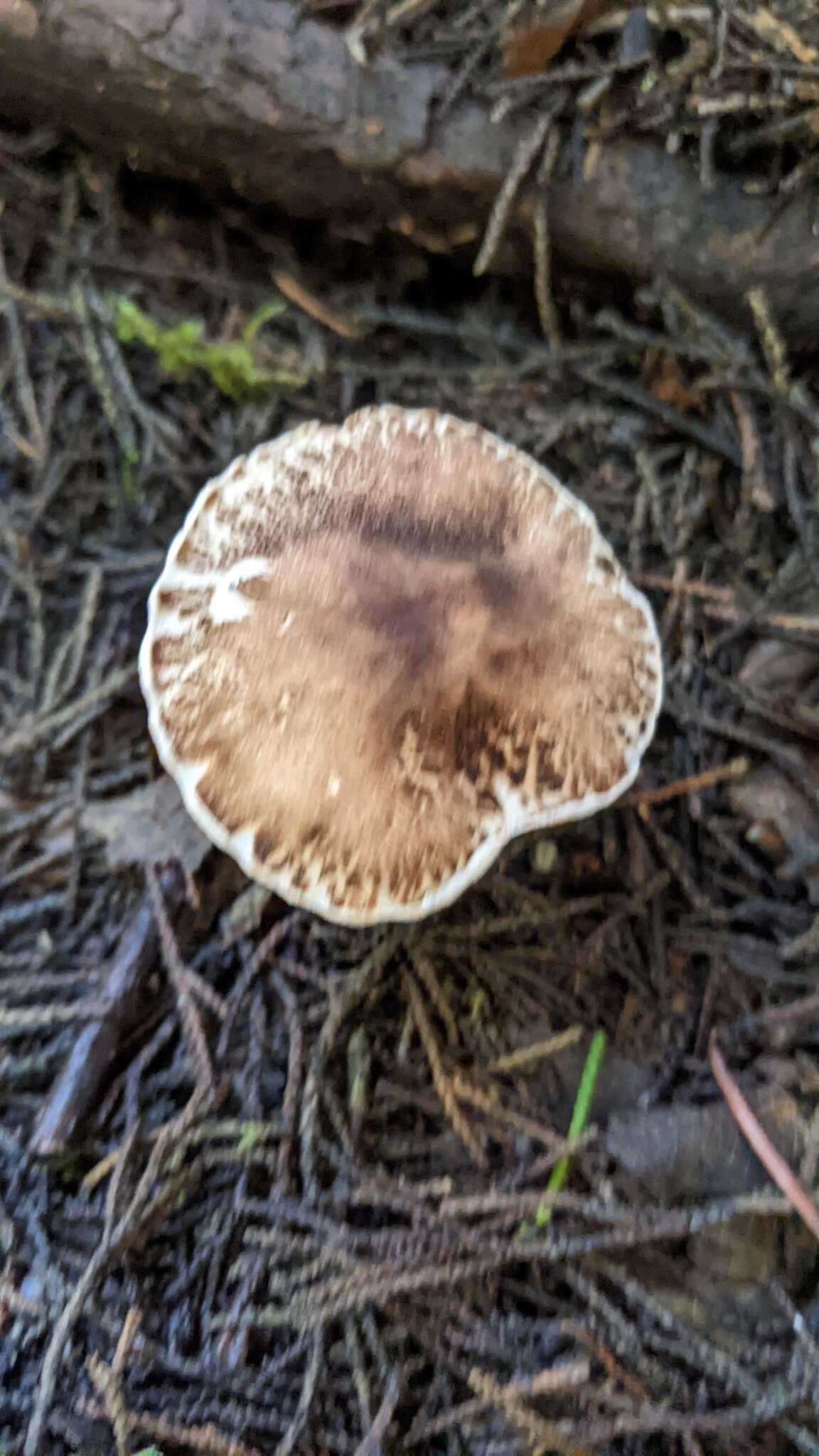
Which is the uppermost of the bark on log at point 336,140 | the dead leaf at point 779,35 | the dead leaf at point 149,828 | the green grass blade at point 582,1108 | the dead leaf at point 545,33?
the dead leaf at point 779,35

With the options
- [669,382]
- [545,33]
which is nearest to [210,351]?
[545,33]

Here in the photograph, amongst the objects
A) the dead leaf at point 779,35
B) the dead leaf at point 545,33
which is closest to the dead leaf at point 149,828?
the dead leaf at point 545,33

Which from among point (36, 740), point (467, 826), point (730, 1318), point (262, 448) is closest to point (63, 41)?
point (262, 448)

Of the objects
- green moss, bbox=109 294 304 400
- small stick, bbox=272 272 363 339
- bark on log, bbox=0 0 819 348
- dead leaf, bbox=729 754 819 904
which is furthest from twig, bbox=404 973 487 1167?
bark on log, bbox=0 0 819 348

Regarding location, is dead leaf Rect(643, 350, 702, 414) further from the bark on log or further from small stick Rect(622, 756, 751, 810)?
small stick Rect(622, 756, 751, 810)

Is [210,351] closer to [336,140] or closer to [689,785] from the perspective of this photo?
[336,140]

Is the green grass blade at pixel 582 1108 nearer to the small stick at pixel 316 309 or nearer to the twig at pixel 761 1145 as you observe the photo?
the twig at pixel 761 1145

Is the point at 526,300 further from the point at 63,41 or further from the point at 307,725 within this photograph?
the point at 307,725
